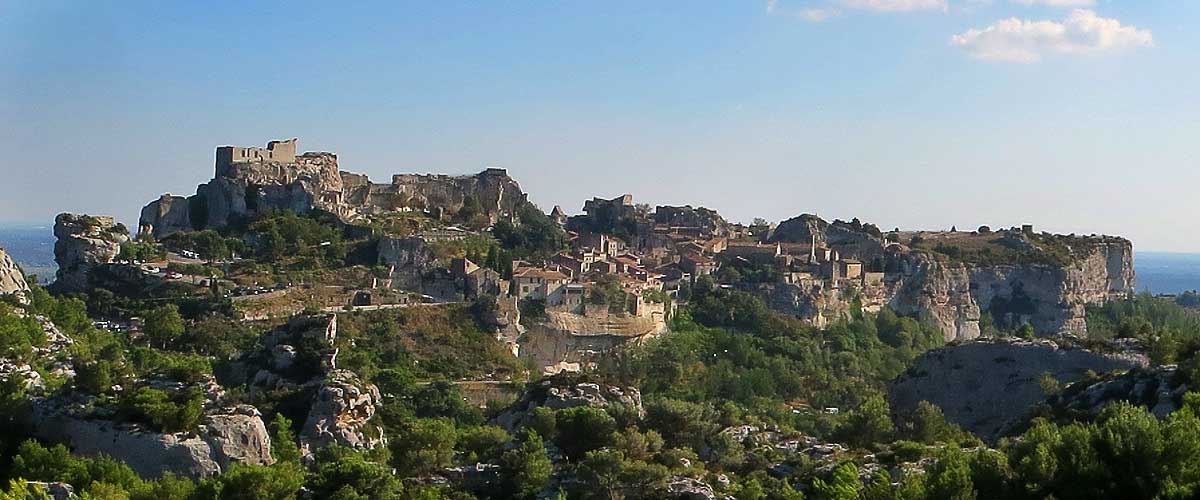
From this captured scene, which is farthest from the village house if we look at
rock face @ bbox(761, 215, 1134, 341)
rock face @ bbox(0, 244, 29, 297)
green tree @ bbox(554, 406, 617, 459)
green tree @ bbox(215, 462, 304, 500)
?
green tree @ bbox(215, 462, 304, 500)

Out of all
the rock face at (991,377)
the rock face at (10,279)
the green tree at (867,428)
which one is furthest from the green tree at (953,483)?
the rock face at (10,279)

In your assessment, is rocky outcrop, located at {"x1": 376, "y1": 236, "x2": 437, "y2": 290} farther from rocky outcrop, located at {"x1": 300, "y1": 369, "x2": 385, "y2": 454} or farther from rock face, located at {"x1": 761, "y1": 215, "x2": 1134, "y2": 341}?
rocky outcrop, located at {"x1": 300, "y1": 369, "x2": 385, "y2": 454}

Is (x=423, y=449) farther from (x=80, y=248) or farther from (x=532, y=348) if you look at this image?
(x=80, y=248)

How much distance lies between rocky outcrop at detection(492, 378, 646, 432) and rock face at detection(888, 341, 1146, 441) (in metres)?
10.6

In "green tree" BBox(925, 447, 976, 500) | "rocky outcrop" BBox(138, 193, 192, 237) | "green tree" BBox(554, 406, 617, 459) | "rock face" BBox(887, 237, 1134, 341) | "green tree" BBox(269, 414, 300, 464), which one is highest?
"rocky outcrop" BBox(138, 193, 192, 237)

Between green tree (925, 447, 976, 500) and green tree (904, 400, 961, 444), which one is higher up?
green tree (925, 447, 976, 500)

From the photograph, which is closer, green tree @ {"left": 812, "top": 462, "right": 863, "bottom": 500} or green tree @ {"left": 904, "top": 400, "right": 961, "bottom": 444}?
green tree @ {"left": 812, "top": 462, "right": 863, "bottom": 500}

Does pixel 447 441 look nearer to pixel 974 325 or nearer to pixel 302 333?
pixel 302 333

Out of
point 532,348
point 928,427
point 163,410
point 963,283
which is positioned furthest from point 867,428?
point 963,283

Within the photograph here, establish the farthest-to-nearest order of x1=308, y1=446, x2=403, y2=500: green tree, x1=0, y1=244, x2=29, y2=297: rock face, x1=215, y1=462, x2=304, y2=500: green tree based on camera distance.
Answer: x1=0, y1=244, x2=29, y2=297: rock face < x1=308, y1=446, x2=403, y2=500: green tree < x1=215, y1=462, x2=304, y2=500: green tree

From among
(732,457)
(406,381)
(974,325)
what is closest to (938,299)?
(974,325)

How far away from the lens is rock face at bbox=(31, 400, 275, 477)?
90.2ft

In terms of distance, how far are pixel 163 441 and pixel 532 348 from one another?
27518 millimetres

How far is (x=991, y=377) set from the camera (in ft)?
142
